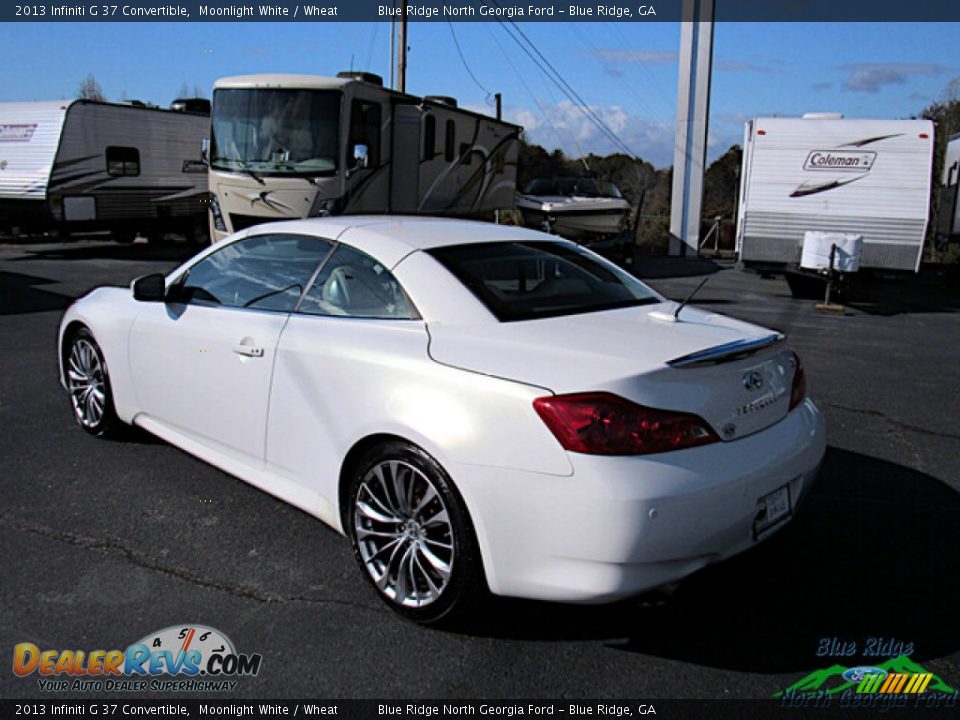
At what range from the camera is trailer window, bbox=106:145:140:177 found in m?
17.4

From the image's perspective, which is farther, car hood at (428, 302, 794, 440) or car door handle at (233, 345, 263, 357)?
car door handle at (233, 345, 263, 357)

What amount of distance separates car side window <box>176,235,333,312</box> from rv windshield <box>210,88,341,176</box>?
8.35m

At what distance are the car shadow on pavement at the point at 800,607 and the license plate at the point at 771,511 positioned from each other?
0.24 m

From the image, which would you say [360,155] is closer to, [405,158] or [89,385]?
[405,158]

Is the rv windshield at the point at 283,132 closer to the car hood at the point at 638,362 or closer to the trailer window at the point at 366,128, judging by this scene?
the trailer window at the point at 366,128

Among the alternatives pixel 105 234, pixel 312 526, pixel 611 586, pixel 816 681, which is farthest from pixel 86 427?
pixel 105 234

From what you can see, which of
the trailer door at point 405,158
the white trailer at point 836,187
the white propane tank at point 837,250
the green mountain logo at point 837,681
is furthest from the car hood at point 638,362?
the trailer door at point 405,158

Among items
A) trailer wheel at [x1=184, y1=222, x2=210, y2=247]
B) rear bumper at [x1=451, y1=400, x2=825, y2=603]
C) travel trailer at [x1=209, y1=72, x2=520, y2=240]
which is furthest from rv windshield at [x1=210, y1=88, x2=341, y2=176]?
rear bumper at [x1=451, y1=400, x2=825, y2=603]

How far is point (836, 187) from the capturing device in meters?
13.4

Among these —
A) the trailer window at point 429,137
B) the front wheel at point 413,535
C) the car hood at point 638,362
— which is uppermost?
the trailer window at point 429,137

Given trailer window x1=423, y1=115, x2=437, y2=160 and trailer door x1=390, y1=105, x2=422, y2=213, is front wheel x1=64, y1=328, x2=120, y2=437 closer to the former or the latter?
trailer door x1=390, y1=105, x2=422, y2=213

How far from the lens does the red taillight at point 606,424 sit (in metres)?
2.70

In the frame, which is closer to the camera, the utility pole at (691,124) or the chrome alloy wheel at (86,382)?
the chrome alloy wheel at (86,382)

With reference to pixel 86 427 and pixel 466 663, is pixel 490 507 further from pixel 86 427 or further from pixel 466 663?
pixel 86 427
